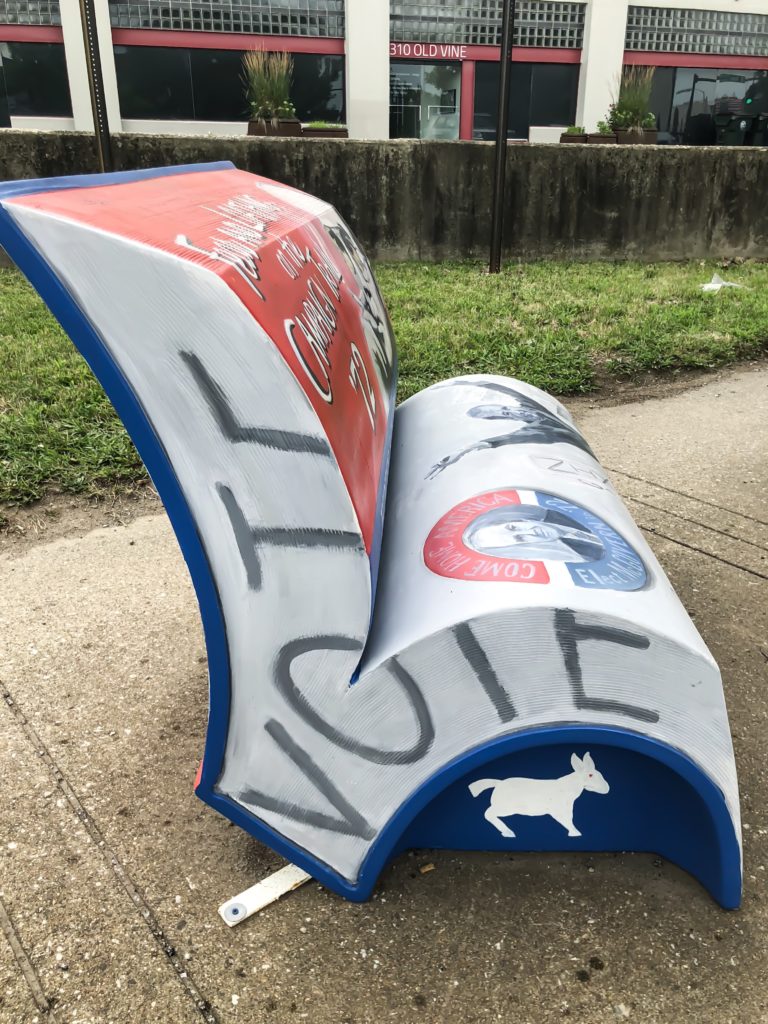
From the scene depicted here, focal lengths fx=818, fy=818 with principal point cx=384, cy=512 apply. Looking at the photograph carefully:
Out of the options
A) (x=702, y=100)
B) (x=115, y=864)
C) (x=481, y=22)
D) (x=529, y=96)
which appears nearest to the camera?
(x=115, y=864)

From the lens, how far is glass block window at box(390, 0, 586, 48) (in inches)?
680

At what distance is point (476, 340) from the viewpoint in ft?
18.6

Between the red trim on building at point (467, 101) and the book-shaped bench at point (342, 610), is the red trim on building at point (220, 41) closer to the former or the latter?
the red trim on building at point (467, 101)

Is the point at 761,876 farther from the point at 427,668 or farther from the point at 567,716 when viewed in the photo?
the point at 427,668

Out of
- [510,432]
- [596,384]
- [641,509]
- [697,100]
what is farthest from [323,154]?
[697,100]

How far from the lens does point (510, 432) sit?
97.9 inches

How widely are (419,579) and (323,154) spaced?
7638mm

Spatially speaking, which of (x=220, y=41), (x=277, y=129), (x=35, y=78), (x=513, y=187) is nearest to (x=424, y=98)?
(x=220, y=41)

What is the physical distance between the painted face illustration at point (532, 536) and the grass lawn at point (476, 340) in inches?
91.2

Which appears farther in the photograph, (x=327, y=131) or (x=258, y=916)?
(x=327, y=131)

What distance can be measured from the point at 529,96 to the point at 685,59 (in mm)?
4009

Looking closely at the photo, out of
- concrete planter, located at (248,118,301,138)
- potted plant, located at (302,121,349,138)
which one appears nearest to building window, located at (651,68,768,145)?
potted plant, located at (302,121,349,138)

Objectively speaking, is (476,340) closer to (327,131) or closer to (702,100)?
(327,131)

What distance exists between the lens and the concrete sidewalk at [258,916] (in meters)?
1.53
